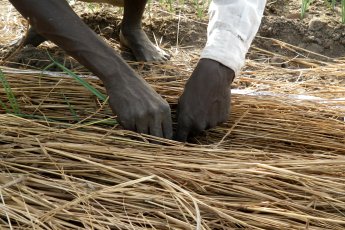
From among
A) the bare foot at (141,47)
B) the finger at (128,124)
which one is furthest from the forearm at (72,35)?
the bare foot at (141,47)

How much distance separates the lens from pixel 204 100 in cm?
188

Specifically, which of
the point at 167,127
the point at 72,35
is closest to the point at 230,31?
the point at 167,127

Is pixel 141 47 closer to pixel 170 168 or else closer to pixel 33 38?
pixel 33 38

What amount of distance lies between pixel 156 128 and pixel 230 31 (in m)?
0.38

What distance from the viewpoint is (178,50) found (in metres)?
2.93

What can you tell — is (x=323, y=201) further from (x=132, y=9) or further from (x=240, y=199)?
(x=132, y=9)

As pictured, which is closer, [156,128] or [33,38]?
[156,128]

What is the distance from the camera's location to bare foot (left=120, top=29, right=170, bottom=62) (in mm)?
2730

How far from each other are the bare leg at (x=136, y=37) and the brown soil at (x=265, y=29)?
0.26 feet

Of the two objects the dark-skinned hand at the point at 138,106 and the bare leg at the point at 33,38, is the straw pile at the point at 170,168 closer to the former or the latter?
the dark-skinned hand at the point at 138,106

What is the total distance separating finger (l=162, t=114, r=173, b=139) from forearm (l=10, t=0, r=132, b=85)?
18 cm

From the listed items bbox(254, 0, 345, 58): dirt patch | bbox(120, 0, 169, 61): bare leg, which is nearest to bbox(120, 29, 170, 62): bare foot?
bbox(120, 0, 169, 61): bare leg

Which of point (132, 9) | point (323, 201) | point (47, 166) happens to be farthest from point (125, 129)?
point (132, 9)

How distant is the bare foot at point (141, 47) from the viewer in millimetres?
2730
